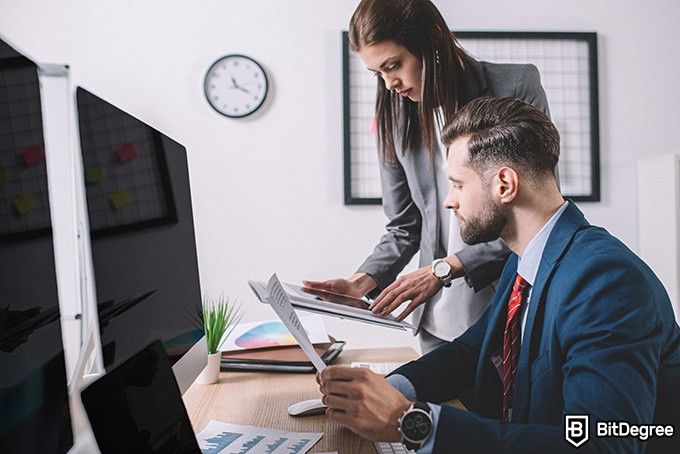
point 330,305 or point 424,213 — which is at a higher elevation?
point 424,213

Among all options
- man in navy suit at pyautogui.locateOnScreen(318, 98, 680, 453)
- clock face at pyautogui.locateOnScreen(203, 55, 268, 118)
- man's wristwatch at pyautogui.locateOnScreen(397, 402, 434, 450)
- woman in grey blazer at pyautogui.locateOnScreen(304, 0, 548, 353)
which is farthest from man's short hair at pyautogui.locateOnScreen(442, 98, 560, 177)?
clock face at pyautogui.locateOnScreen(203, 55, 268, 118)

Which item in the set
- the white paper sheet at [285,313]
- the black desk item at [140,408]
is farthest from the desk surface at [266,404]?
the black desk item at [140,408]

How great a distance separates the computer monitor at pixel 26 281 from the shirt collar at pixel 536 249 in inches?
25.8

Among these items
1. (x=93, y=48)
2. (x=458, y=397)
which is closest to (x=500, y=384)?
(x=458, y=397)

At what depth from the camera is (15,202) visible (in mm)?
407

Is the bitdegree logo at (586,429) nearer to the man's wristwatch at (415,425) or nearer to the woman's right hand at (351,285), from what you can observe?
the man's wristwatch at (415,425)

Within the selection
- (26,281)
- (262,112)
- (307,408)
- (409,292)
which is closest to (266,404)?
(307,408)

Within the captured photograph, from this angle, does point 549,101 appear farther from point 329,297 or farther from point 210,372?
point 210,372

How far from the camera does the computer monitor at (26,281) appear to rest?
0.39m

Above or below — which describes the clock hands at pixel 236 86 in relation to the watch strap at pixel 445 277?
above

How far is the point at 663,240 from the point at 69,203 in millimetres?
1395

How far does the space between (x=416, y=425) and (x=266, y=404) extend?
0.28 metres

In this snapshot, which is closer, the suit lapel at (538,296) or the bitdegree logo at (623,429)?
the bitdegree logo at (623,429)

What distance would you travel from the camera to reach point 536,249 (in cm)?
88
